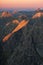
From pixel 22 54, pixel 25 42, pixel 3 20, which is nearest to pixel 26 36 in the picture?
pixel 25 42

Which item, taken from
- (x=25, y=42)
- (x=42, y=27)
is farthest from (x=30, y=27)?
(x=25, y=42)

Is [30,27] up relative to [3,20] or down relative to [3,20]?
up

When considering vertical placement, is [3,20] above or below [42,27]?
below

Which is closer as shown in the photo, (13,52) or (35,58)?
(35,58)

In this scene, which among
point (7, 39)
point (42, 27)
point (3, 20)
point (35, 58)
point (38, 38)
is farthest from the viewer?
point (3, 20)

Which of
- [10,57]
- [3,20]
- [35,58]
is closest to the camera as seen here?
[35,58]

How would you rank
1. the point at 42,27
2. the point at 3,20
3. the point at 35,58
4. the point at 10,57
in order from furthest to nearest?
the point at 3,20, the point at 42,27, the point at 10,57, the point at 35,58

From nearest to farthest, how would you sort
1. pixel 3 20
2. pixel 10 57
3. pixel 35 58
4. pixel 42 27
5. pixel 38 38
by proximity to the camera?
pixel 35 58
pixel 10 57
pixel 38 38
pixel 42 27
pixel 3 20

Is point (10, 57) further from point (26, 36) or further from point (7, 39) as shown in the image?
point (7, 39)

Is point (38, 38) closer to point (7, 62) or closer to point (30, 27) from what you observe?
point (30, 27)
